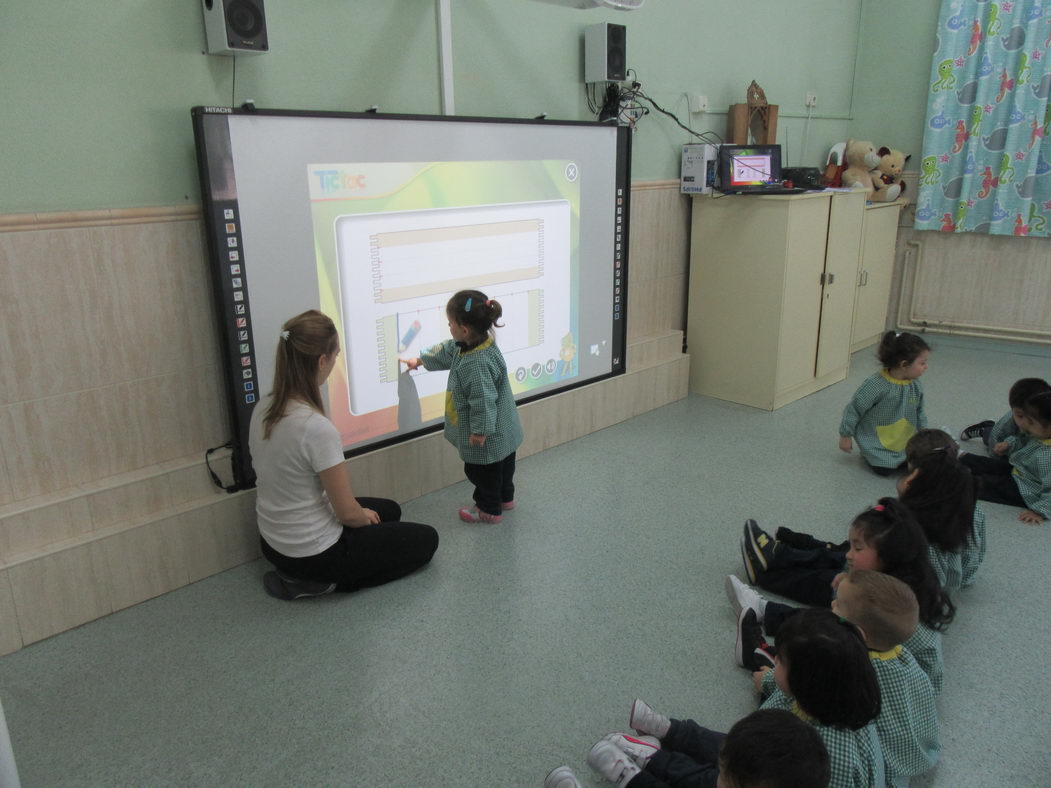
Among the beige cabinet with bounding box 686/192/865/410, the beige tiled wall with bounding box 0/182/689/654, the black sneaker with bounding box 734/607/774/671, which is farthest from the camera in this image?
the beige cabinet with bounding box 686/192/865/410

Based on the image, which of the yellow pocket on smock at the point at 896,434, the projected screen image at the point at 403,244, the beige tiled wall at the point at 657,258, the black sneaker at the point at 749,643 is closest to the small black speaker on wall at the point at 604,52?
the projected screen image at the point at 403,244

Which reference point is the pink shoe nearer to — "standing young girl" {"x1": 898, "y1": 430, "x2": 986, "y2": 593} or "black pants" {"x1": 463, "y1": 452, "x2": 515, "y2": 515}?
"black pants" {"x1": 463, "y1": 452, "x2": 515, "y2": 515}

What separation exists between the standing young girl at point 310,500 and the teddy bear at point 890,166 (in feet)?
14.1

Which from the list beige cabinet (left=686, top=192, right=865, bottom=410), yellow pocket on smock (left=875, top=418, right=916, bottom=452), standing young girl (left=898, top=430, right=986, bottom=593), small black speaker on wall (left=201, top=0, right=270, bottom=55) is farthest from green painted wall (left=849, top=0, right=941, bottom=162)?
small black speaker on wall (left=201, top=0, right=270, bottom=55)

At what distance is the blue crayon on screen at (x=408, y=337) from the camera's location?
2990 millimetres

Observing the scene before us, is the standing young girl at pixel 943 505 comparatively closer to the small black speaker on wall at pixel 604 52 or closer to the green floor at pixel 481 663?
the green floor at pixel 481 663

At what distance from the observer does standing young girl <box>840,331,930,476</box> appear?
327 cm

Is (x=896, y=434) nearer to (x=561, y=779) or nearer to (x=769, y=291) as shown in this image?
(x=769, y=291)

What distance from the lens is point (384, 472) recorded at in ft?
9.86

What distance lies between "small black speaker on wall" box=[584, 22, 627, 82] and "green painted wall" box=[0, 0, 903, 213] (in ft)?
0.18

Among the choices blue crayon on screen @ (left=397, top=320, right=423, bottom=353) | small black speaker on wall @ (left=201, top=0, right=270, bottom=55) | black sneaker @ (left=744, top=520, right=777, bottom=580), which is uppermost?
small black speaker on wall @ (left=201, top=0, right=270, bottom=55)

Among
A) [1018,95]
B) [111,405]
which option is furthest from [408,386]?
[1018,95]

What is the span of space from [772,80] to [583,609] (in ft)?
12.1

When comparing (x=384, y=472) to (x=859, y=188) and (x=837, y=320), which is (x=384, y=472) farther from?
(x=859, y=188)
